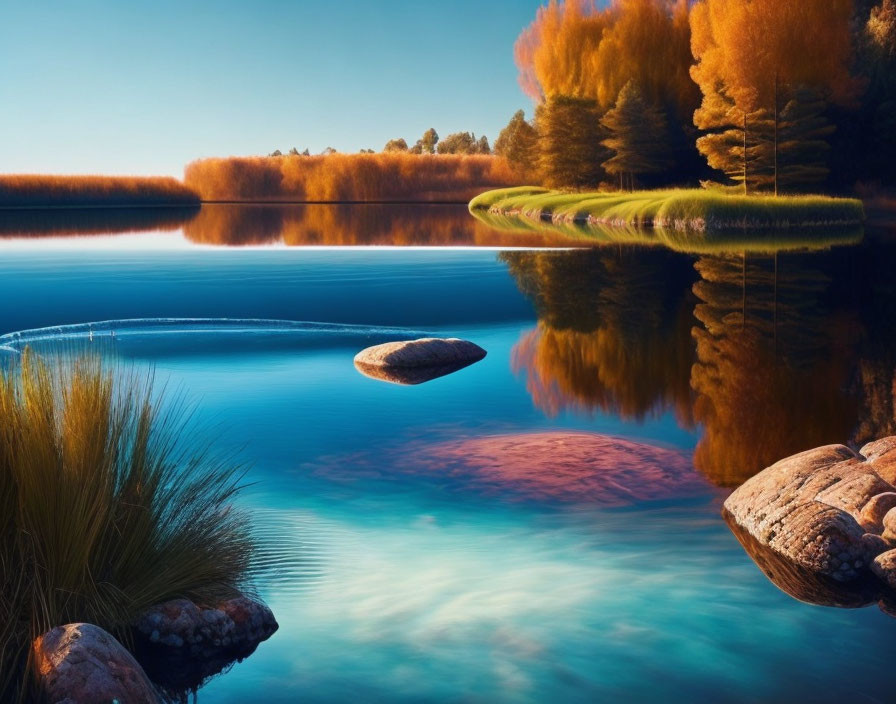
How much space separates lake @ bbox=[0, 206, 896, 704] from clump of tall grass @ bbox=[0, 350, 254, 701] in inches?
20.5

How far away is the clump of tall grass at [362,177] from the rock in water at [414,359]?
57.2 m

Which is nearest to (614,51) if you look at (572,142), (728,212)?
(572,142)

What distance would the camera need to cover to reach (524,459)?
8.12m

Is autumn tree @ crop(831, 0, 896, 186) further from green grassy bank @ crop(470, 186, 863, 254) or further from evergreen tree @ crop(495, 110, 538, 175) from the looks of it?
evergreen tree @ crop(495, 110, 538, 175)

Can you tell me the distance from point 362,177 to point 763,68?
39.5 meters

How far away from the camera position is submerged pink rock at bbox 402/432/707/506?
23.8 feet

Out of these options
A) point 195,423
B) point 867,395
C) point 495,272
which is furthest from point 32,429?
Result: point 495,272

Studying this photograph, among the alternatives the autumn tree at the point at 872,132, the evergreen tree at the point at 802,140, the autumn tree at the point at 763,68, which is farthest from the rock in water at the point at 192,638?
the autumn tree at the point at 872,132

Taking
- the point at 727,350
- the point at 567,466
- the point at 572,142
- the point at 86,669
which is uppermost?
the point at 572,142

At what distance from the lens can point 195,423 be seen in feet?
30.6

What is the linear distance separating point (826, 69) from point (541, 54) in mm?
19621

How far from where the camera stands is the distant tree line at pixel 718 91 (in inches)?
1348

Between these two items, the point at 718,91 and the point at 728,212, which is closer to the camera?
the point at 728,212

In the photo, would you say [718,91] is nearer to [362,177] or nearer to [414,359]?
[414,359]
